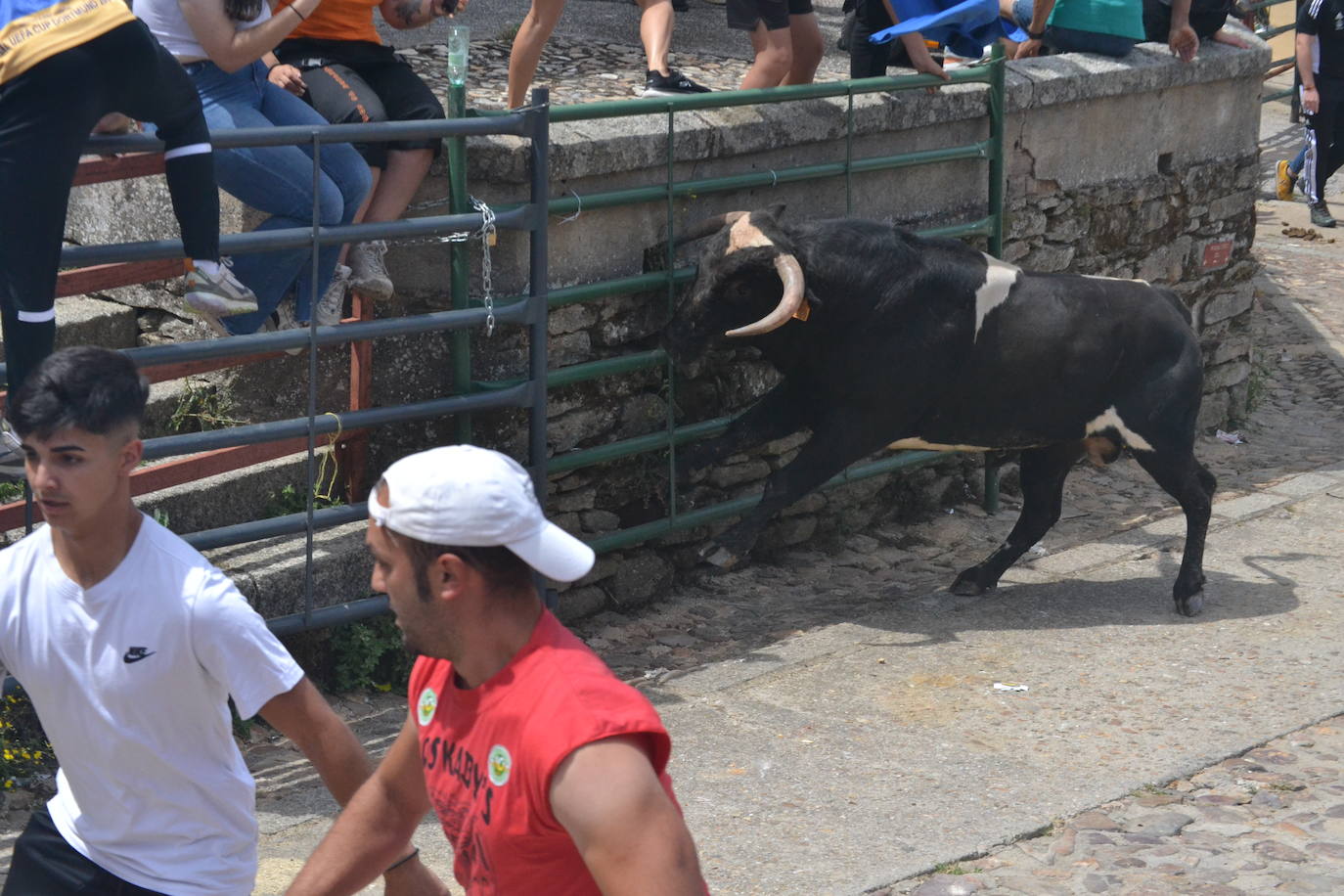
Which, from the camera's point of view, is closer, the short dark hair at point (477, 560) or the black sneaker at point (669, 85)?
the short dark hair at point (477, 560)

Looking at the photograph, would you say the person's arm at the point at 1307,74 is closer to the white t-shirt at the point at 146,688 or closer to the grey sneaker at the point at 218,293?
the grey sneaker at the point at 218,293

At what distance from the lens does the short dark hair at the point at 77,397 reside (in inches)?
115

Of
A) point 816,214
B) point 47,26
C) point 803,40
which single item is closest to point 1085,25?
point 803,40

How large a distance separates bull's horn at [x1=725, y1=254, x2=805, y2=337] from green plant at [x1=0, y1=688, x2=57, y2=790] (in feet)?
8.55

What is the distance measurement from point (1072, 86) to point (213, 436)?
477cm

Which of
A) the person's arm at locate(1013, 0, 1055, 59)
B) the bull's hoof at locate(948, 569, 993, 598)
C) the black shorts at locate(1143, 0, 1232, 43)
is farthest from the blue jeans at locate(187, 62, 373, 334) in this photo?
the black shorts at locate(1143, 0, 1232, 43)

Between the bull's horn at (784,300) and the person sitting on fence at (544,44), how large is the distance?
1.00 meters

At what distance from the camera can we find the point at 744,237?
6.09 m

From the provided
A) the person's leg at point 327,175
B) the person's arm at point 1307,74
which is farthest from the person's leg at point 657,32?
the person's arm at point 1307,74

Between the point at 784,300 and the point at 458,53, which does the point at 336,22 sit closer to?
the point at 458,53

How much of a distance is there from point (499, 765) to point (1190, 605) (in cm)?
475

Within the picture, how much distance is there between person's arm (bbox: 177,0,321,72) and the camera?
4.95 meters

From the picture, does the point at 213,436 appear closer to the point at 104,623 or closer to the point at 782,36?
the point at 104,623

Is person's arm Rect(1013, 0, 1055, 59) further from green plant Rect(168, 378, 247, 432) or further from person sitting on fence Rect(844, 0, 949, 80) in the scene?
green plant Rect(168, 378, 247, 432)
